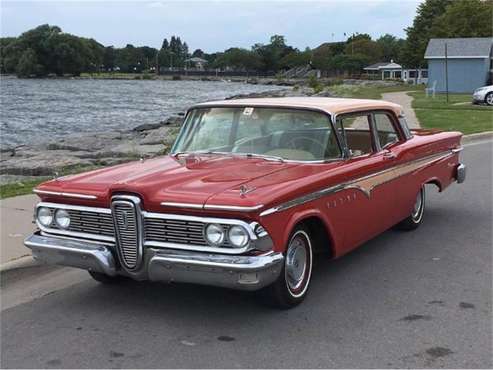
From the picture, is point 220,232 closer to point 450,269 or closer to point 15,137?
point 450,269

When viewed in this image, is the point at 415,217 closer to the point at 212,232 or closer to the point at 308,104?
the point at 308,104

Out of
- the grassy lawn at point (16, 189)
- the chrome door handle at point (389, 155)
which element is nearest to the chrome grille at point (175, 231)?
the chrome door handle at point (389, 155)

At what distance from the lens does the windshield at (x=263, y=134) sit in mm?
5707

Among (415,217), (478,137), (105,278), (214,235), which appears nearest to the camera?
(214,235)

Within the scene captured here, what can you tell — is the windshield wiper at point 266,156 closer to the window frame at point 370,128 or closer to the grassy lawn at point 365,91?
the window frame at point 370,128

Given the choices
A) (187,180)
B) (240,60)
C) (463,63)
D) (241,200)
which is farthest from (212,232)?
(240,60)

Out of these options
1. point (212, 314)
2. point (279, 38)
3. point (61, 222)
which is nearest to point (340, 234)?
point (212, 314)

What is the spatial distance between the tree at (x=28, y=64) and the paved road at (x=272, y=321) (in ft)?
418

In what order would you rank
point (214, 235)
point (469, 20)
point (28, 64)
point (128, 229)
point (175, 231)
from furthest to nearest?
point (28, 64) → point (469, 20) → point (128, 229) → point (175, 231) → point (214, 235)

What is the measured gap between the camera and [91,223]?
4867 mm

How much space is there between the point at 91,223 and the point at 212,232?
1017 mm

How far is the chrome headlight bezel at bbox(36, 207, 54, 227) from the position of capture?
508 cm

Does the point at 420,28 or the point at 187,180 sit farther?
the point at 420,28

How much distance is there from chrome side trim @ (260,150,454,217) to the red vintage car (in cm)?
2
